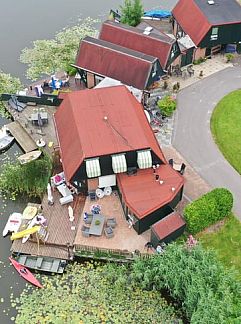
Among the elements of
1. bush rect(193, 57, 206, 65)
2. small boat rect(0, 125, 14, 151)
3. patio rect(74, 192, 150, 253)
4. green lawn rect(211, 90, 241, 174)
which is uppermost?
bush rect(193, 57, 206, 65)

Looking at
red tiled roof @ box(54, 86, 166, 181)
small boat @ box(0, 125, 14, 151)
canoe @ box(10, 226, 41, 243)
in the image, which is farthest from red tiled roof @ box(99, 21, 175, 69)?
canoe @ box(10, 226, 41, 243)

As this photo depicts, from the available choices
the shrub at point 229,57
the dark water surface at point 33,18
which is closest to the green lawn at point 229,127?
the shrub at point 229,57

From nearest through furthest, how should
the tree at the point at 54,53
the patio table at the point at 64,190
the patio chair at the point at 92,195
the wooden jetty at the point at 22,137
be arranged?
the patio chair at the point at 92,195 < the patio table at the point at 64,190 < the wooden jetty at the point at 22,137 < the tree at the point at 54,53

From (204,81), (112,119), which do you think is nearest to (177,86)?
(204,81)

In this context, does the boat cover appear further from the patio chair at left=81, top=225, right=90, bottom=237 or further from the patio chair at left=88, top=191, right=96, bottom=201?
the patio chair at left=81, top=225, right=90, bottom=237

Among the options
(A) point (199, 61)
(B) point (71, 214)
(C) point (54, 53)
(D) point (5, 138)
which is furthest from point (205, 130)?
(C) point (54, 53)

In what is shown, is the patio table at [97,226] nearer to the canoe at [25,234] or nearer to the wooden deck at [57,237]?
the wooden deck at [57,237]
